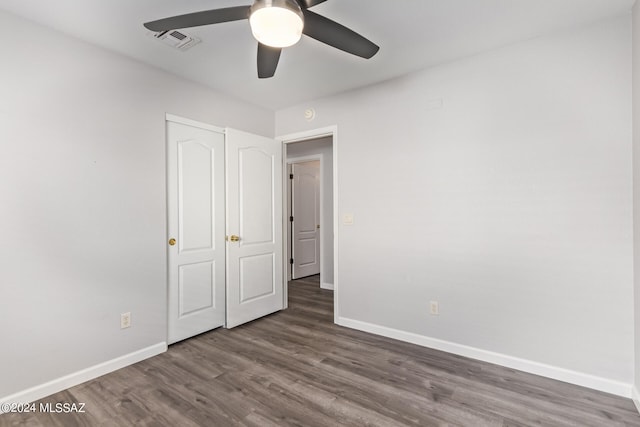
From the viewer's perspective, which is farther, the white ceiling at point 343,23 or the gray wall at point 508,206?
the gray wall at point 508,206

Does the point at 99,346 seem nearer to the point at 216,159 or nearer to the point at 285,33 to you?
the point at 216,159

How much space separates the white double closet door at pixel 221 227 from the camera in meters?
2.94

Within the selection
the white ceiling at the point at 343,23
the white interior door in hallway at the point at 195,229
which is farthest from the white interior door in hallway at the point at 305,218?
the white ceiling at the point at 343,23

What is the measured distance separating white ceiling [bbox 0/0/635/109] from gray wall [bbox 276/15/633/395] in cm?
22

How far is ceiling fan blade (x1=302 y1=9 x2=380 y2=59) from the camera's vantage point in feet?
5.04

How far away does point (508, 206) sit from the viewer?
8.05 ft

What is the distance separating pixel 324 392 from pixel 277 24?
2.18 meters

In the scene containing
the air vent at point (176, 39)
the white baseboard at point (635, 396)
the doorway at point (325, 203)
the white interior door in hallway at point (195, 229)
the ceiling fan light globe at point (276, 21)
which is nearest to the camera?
the ceiling fan light globe at point (276, 21)

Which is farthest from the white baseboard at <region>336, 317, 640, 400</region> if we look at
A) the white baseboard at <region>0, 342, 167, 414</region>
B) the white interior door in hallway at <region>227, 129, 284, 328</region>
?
the white baseboard at <region>0, 342, 167, 414</region>

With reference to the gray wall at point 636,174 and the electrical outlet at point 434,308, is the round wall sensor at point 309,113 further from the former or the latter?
the gray wall at point 636,174

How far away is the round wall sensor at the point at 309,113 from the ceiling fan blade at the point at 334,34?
1775 mm

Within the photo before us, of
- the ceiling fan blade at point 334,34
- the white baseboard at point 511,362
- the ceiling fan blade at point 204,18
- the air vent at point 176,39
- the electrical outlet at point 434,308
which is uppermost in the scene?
the air vent at point 176,39

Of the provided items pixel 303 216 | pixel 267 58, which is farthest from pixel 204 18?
pixel 303 216

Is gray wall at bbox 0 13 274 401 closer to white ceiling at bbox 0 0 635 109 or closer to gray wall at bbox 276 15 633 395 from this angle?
white ceiling at bbox 0 0 635 109
